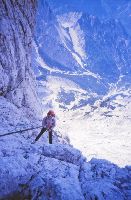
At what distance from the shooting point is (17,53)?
118ft

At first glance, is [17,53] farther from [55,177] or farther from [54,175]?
[55,177]

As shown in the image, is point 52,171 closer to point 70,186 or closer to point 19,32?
point 70,186

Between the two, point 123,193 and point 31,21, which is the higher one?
point 31,21

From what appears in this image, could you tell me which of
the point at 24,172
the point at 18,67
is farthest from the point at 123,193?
the point at 18,67

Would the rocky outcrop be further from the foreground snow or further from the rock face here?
the rock face

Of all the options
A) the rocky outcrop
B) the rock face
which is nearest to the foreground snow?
the rocky outcrop

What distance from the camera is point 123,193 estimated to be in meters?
15.3

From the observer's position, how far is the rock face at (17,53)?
1257 inches

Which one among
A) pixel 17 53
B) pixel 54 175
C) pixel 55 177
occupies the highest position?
pixel 17 53

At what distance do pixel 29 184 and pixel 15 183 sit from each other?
0.65 m

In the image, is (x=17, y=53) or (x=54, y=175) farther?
(x=17, y=53)

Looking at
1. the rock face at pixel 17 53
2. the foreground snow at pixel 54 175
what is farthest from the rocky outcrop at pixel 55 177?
the rock face at pixel 17 53

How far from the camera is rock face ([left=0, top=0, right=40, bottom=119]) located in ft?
105

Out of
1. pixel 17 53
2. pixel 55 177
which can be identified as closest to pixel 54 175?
pixel 55 177
